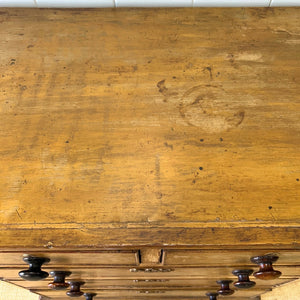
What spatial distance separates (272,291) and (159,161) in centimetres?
137

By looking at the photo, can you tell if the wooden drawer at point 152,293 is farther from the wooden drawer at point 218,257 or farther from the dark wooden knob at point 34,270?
the dark wooden knob at point 34,270

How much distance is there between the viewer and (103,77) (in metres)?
1.01

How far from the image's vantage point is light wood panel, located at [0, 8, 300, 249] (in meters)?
0.79

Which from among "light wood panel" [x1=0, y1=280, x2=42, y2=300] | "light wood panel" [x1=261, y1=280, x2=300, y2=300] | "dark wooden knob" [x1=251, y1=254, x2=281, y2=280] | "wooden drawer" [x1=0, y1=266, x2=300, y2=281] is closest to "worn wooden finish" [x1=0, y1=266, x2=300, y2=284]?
"wooden drawer" [x1=0, y1=266, x2=300, y2=281]

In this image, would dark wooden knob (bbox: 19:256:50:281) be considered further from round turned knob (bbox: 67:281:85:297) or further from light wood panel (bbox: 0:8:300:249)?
round turned knob (bbox: 67:281:85:297)

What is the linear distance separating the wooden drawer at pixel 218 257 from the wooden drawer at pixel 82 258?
105 mm

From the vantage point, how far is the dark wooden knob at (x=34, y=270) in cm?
86

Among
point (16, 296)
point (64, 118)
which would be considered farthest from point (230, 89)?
point (16, 296)

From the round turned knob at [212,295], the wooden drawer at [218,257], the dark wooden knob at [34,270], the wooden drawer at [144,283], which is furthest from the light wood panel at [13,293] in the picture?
the wooden drawer at [218,257]

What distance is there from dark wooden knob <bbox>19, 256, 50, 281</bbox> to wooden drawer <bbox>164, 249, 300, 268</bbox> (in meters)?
0.33

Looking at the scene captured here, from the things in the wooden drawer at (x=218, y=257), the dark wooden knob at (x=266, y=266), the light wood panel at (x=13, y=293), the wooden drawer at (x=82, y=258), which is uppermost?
the light wood panel at (x=13, y=293)

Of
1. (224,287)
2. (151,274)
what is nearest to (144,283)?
(151,274)

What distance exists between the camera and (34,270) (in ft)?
2.88

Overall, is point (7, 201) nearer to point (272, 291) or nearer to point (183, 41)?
point (183, 41)
